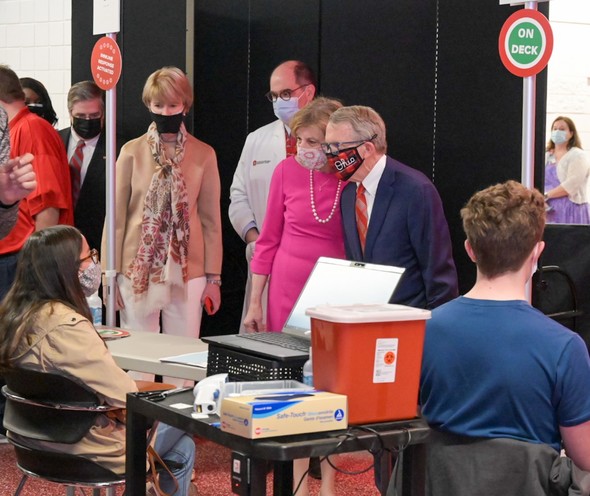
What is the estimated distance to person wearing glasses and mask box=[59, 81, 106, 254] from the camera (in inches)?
206

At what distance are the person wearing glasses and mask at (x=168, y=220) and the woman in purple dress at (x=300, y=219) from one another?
829mm

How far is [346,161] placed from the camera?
3.38m

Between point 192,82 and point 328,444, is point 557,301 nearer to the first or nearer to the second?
point 192,82

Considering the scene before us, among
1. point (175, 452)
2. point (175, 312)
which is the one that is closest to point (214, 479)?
point (175, 312)

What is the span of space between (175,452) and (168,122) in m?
2.01

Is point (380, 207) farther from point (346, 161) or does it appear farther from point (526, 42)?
point (526, 42)

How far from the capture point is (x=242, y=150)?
5105 mm

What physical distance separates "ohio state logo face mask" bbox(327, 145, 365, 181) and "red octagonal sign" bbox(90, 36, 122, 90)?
1669mm

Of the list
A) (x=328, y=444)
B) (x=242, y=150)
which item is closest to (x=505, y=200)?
(x=328, y=444)

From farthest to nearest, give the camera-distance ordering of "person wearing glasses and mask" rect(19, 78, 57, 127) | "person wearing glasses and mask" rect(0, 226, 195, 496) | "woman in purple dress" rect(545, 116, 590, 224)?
"woman in purple dress" rect(545, 116, 590, 224)
"person wearing glasses and mask" rect(19, 78, 57, 127)
"person wearing glasses and mask" rect(0, 226, 195, 496)

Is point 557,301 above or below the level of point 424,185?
below

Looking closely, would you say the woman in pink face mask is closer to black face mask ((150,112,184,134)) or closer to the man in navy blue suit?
the man in navy blue suit

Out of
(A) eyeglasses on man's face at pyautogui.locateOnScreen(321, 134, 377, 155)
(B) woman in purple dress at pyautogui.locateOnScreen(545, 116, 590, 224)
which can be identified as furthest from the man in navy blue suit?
(B) woman in purple dress at pyautogui.locateOnScreen(545, 116, 590, 224)

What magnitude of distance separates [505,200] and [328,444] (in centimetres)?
78
